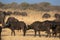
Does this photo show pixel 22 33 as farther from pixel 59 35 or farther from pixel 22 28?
pixel 59 35

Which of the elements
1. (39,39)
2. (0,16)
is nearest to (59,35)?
(39,39)

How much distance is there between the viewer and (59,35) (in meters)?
27.2

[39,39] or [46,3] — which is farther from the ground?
[46,3]

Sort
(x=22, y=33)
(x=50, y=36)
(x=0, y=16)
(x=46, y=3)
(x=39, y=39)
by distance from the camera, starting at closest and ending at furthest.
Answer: (x=39, y=39) → (x=50, y=36) → (x=22, y=33) → (x=0, y=16) → (x=46, y=3)

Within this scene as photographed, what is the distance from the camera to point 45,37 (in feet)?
87.3

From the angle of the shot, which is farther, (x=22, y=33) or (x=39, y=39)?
(x=22, y=33)

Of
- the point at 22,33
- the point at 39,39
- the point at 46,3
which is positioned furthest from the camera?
the point at 46,3

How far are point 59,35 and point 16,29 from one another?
12.8 ft

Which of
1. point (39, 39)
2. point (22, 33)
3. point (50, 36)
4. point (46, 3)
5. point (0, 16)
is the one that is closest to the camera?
point (39, 39)

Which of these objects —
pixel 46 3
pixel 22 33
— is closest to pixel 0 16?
pixel 22 33

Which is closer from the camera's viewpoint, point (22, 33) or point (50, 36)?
point (50, 36)

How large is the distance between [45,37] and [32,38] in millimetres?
1376

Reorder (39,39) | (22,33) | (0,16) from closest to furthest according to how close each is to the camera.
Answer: (39,39), (22,33), (0,16)

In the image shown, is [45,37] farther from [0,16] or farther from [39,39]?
[0,16]
